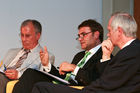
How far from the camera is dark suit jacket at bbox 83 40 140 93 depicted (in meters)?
2.67

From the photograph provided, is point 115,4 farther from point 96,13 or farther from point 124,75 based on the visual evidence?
point 124,75

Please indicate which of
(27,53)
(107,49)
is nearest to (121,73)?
(107,49)

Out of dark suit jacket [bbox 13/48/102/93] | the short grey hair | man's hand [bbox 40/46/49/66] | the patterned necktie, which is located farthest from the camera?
the patterned necktie

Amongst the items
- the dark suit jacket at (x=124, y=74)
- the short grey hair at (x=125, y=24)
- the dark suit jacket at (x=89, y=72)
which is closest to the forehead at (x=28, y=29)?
the dark suit jacket at (x=89, y=72)

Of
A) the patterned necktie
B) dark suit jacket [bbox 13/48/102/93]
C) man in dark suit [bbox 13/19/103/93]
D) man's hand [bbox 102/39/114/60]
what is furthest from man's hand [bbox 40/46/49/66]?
man's hand [bbox 102/39/114/60]

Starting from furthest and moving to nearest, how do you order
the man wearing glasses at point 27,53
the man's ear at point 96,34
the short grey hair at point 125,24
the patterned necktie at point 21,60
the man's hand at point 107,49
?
the patterned necktie at point 21,60 → the man wearing glasses at point 27,53 → the man's ear at point 96,34 → the man's hand at point 107,49 → the short grey hair at point 125,24

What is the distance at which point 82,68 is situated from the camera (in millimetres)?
3430

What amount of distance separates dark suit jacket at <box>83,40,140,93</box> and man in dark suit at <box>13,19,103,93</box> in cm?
53

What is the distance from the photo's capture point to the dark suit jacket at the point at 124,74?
105 inches

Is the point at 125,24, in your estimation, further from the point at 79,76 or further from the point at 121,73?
the point at 79,76

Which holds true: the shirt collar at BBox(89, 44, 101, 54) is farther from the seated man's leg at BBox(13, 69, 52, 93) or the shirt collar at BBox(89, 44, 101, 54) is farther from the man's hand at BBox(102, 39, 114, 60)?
the seated man's leg at BBox(13, 69, 52, 93)

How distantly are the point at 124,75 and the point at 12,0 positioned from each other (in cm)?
311

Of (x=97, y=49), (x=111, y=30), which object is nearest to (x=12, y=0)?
(x=97, y=49)

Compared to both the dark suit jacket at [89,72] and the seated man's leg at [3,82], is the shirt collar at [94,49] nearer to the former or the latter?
the dark suit jacket at [89,72]
